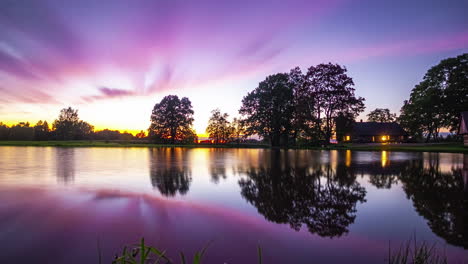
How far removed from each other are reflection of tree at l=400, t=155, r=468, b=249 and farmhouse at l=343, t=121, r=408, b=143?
6360 centimetres

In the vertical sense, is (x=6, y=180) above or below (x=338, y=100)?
below

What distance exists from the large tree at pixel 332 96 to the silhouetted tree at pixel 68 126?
89241 mm

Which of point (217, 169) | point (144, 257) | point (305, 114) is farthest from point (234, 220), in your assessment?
point (305, 114)

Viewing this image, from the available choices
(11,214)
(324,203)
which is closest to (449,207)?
(324,203)

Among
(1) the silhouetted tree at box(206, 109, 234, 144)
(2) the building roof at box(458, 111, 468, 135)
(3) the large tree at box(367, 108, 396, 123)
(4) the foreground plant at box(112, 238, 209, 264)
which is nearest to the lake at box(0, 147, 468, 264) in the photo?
(4) the foreground plant at box(112, 238, 209, 264)

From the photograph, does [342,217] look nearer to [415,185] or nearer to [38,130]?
[415,185]

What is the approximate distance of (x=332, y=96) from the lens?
153ft

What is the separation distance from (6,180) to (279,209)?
12110 mm

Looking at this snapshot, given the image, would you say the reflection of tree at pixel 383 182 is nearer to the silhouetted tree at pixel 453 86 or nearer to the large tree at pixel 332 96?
the large tree at pixel 332 96

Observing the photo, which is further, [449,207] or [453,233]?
[449,207]

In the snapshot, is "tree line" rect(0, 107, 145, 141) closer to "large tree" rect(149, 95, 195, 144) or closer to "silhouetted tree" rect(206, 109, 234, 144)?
"large tree" rect(149, 95, 195, 144)

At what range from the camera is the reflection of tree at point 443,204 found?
4914mm

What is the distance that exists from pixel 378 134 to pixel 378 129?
2.09m

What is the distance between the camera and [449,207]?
666 cm
